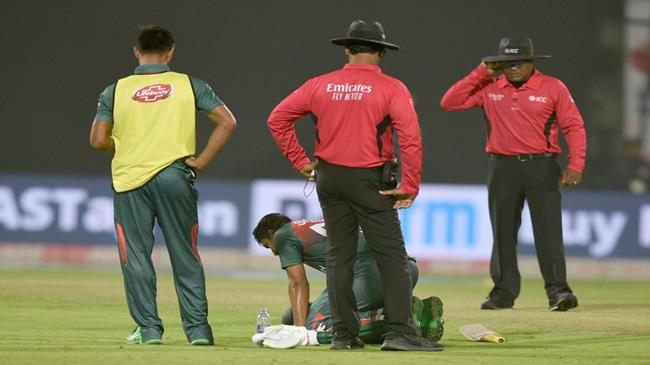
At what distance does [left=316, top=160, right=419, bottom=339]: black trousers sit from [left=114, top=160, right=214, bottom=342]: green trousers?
83 centimetres

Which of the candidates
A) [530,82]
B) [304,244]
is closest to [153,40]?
[304,244]

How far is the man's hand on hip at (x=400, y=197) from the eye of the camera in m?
9.34

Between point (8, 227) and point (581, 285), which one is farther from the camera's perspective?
point (8, 227)

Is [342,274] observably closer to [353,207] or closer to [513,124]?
[353,207]

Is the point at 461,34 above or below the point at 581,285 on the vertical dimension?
above

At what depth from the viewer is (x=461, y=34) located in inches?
989

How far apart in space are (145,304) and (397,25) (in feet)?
51.6

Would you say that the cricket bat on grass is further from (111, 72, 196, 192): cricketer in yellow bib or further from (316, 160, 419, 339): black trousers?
(111, 72, 196, 192): cricketer in yellow bib

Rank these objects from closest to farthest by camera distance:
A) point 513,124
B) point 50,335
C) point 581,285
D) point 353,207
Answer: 1. point 353,207
2. point 50,335
3. point 513,124
4. point 581,285

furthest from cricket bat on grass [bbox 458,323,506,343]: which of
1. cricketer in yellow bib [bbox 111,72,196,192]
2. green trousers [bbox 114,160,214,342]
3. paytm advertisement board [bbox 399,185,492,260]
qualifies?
paytm advertisement board [bbox 399,185,492,260]

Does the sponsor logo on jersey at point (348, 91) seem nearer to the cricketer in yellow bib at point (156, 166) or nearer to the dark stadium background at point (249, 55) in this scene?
the cricketer in yellow bib at point (156, 166)

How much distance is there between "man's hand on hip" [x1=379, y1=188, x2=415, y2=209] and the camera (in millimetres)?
9336

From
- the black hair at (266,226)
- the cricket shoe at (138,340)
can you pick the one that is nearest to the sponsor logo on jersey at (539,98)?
the black hair at (266,226)

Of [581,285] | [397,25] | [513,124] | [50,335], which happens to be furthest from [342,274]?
[397,25]
